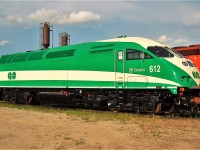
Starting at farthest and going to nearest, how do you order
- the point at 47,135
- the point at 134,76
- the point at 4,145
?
the point at 134,76, the point at 47,135, the point at 4,145

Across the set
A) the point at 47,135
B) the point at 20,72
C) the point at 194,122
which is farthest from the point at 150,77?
the point at 20,72

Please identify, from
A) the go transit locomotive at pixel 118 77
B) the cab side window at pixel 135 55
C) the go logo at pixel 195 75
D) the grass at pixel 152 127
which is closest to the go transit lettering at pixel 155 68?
the go transit locomotive at pixel 118 77

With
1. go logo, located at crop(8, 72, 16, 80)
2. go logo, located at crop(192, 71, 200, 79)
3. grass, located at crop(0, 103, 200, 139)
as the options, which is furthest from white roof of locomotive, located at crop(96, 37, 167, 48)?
go logo, located at crop(8, 72, 16, 80)

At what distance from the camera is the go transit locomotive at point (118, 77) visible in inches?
627

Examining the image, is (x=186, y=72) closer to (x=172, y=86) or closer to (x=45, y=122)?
(x=172, y=86)

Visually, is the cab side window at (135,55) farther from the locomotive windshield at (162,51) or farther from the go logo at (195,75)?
the go logo at (195,75)

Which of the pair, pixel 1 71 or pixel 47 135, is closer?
pixel 47 135

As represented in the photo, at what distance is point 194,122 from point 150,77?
3361 mm

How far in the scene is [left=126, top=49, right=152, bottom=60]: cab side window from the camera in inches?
662

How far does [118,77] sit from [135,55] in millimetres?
1560

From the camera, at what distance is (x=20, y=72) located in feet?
84.6

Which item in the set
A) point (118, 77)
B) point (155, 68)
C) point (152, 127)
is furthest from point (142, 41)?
point (152, 127)

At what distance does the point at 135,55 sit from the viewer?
17297mm

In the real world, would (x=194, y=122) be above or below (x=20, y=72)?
below
